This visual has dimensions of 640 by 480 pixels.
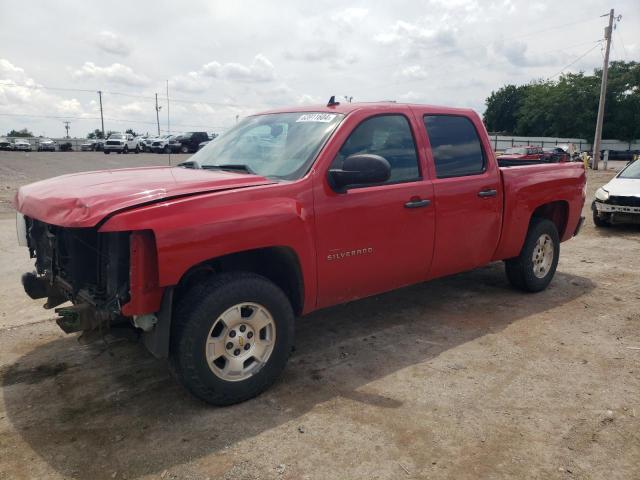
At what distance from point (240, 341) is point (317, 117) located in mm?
1842

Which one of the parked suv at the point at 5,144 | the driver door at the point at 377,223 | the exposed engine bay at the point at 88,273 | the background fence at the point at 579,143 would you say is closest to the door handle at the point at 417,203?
the driver door at the point at 377,223

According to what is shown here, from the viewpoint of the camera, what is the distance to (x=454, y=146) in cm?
475

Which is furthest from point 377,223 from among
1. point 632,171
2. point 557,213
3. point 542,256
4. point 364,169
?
point 632,171

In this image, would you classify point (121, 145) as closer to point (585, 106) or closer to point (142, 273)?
point (142, 273)

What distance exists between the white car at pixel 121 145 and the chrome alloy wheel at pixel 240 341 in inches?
1653

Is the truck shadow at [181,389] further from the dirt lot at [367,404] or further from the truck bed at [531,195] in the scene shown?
the truck bed at [531,195]

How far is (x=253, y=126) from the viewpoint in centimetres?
460

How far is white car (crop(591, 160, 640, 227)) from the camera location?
9586 millimetres

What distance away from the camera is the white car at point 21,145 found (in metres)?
44.7

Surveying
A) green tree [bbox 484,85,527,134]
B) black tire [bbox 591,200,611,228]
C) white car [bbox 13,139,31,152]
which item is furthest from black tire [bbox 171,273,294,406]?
green tree [bbox 484,85,527,134]

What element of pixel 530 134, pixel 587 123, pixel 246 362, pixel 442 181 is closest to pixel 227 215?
pixel 246 362

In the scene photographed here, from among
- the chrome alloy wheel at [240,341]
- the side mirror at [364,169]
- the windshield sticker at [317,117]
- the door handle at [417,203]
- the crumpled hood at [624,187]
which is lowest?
the chrome alloy wheel at [240,341]

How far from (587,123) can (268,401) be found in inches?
2860

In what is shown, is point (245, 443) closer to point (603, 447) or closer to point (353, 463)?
point (353, 463)
